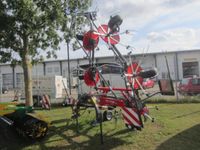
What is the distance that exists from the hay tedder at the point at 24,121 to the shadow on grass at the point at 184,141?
3636mm

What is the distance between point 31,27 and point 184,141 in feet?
32.1

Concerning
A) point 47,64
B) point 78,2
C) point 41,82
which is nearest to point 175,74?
point 47,64

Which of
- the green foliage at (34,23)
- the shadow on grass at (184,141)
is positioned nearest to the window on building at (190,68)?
the green foliage at (34,23)

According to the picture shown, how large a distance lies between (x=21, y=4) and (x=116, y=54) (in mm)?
6381

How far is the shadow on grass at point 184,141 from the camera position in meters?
8.62

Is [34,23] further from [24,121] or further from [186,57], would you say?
[186,57]

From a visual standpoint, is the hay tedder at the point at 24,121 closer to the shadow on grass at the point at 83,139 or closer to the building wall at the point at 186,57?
the shadow on grass at the point at 83,139

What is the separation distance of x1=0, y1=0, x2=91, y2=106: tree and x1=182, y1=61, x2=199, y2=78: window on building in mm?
44518

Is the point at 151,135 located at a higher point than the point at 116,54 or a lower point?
lower

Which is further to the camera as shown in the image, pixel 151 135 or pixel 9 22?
pixel 9 22

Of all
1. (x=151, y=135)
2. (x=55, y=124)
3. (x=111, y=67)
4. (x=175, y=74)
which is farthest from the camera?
(x=175, y=74)

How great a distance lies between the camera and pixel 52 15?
16438 millimetres

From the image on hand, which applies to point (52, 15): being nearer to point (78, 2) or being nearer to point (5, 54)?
point (78, 2)

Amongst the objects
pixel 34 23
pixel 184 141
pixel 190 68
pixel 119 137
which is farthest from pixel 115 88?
pixel 190 68
